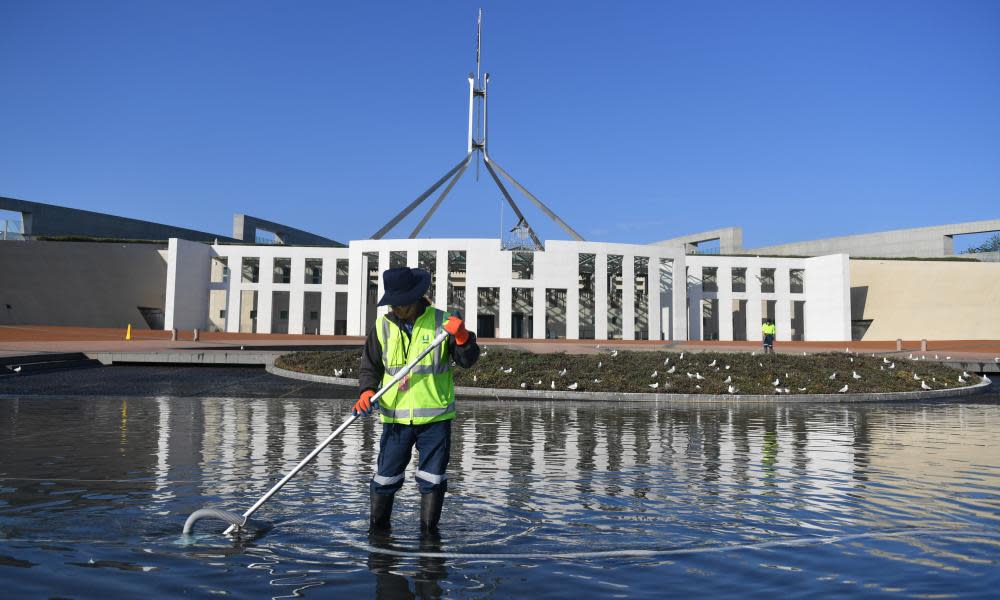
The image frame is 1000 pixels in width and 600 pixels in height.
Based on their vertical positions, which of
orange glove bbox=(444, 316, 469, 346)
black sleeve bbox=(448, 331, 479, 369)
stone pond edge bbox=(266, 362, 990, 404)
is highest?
orange glove bbox=(444, 316, 469, 346)

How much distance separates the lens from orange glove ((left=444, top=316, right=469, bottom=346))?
4812mm

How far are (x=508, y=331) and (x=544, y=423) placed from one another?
3482 centimetres

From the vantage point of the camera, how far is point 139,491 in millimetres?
6078

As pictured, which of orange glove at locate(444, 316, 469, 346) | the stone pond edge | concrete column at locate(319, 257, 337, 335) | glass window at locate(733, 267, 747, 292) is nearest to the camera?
A: orange glove at locate(444, 316, 469, 346)

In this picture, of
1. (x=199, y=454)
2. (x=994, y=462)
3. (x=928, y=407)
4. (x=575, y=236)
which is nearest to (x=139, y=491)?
(x=199, y=454)

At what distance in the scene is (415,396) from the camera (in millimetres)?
5004

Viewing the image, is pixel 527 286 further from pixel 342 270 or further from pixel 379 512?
pixel 379 512

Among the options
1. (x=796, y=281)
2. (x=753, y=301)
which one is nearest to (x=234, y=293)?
(x=753, y=301)

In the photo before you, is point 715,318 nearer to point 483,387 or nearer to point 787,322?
point 787,322

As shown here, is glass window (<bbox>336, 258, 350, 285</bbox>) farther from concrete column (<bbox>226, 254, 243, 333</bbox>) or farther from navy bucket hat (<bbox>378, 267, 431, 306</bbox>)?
navy bucket hat (<bbox>378, 267, 431, 306</bbox>)

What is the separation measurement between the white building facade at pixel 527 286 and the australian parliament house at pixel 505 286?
0.32ft

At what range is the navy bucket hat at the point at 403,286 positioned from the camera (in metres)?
5.09

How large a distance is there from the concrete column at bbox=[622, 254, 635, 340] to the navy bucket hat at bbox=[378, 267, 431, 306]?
1722 inches

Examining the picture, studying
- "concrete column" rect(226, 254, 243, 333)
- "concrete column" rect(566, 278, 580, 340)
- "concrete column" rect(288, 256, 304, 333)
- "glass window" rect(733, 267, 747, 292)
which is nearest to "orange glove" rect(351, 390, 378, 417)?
"concrete column" rect(566, 278, 580, 340)
